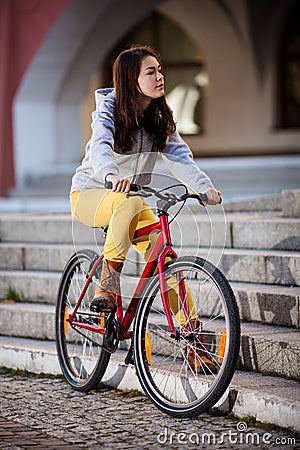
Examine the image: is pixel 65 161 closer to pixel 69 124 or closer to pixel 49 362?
pixel 69 124

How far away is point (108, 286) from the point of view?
5.67 meters

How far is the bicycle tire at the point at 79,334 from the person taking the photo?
6070mm

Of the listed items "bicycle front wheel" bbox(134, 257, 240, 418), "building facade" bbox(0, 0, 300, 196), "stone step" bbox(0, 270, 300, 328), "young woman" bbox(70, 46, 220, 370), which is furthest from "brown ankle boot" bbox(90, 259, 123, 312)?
"building facade" bbox(0, 0, 300, 196)

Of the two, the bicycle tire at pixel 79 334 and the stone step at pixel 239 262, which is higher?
the stone step at pixel 239 262

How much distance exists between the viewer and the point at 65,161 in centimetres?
1366

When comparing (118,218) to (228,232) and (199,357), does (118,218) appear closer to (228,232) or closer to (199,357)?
(199,357)

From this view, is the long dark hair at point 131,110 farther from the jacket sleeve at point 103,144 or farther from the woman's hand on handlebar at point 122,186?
the woman's hand on handlebar at point 122,186

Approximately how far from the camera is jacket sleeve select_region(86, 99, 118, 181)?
536cm

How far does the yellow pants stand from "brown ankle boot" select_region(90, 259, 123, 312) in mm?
50

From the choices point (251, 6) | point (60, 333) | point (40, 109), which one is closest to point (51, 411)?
point (60, 333)

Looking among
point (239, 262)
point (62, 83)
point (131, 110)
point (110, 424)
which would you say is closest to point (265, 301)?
point (239, 262)

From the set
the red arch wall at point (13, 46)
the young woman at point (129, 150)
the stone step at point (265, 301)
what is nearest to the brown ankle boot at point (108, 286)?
the young woman at point (129, 150)

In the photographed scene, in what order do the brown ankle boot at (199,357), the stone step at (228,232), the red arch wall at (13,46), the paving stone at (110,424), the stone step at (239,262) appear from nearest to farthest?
the paving stone at (110,424)
the brown ankle boot at (199,357)
the stone step at (239,262)
the stone step at (228,232)
the red arch wall at (13,46)

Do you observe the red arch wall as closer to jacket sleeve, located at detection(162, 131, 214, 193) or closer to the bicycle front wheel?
jacket sleeve, located at detection(162, 131, 214, 193)
